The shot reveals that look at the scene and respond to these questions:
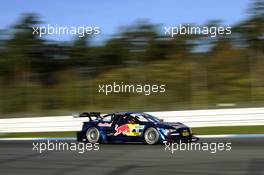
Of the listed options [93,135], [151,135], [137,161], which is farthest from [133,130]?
[137,161]

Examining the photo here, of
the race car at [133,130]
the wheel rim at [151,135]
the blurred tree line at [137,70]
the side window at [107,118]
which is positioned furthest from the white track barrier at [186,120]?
the wheel rim at [151,135]

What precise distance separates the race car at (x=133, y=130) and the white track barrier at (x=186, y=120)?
409 cm

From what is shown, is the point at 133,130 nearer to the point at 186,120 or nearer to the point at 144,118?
the point at 144,118

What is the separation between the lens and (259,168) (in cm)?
777

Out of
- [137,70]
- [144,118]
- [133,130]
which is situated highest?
[137,70]

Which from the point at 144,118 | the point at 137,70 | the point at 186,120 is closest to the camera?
the point at 144,118

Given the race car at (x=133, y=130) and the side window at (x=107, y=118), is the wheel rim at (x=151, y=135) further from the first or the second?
the side window at (x=107, y=118)

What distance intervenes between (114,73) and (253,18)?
1235cm

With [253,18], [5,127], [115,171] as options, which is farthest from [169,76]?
[115,171]

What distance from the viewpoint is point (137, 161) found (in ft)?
30.1

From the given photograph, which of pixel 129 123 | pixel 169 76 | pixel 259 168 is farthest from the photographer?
pixel 169 76

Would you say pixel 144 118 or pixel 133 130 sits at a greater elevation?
pixel 144 118

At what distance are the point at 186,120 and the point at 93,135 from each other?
458cm

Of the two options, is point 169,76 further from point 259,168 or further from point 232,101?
point 259,168
